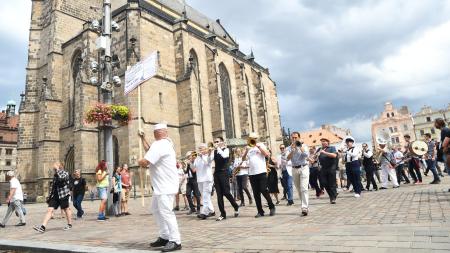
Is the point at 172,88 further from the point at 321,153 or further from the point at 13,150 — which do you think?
the point at 13,150

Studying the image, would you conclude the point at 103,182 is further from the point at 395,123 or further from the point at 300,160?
the point at 395,123

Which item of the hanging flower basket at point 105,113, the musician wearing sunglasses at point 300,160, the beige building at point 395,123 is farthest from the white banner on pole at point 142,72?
the beige building at point 395,123

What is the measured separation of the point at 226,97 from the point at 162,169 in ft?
91.1

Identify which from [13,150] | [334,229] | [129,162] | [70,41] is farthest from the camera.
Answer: [13,150]

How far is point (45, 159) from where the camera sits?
24812 millimetres

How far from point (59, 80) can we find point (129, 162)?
1155cm

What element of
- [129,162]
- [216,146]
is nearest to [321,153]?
[216,146]

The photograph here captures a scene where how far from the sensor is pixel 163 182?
4.55 m

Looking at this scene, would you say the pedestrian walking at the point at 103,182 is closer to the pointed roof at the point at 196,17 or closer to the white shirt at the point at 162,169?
the white shirt at the point at 162,169

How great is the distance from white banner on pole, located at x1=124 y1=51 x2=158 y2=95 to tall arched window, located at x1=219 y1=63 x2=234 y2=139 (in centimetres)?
2146

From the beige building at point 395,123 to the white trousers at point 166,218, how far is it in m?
73.9

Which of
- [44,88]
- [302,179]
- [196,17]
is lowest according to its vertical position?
[302,179]

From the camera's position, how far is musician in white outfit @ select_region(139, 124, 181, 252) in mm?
4398

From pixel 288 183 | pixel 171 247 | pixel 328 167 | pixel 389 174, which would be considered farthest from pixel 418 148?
pixel 171 247
